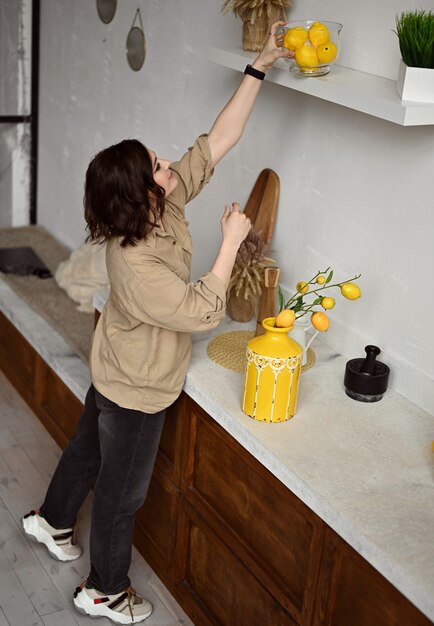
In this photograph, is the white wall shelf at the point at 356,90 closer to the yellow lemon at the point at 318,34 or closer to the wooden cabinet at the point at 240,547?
the yellow lemon at the point at 318,34

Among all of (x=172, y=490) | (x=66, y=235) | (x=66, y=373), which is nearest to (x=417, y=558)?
(x=172, y=490)

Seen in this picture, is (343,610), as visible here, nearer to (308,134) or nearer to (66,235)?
(308,134)

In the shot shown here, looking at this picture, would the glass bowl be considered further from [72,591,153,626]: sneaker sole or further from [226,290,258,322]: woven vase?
[72,591,153,626]: sneaker sole

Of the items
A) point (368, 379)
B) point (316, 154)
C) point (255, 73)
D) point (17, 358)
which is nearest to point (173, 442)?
point (368, 379)

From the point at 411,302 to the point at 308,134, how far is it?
57 centimetres

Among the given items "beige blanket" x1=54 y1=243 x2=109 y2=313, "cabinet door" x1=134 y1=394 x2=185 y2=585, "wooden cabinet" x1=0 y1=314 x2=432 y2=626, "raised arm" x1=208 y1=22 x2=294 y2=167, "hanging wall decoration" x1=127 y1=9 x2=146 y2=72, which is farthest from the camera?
"beige blanket" x1=54 y1=243 x2=109 y2=313

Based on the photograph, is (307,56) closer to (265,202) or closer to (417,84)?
(417,84)

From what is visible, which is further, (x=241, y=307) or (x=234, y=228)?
(x=241, y=307)

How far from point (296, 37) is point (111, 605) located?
5.10 feet

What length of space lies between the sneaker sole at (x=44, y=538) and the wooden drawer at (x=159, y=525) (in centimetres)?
21

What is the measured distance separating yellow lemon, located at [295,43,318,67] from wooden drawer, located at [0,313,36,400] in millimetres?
1704

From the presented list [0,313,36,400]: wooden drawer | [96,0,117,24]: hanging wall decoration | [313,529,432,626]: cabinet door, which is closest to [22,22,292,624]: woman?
[313,529,432,626]: cabinet door

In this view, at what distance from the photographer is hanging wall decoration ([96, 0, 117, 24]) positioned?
132 inches

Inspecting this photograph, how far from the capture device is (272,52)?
7.33ft
